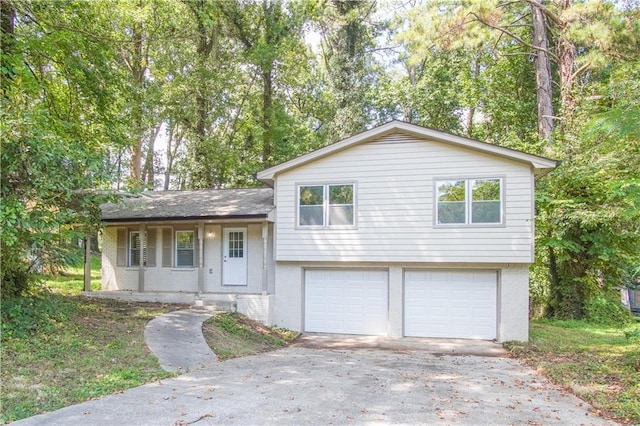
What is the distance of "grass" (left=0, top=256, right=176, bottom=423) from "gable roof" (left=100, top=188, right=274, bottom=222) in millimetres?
3998

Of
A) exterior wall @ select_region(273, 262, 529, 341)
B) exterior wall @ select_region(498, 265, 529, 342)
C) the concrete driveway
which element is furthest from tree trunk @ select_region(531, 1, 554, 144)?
the concrete driveway

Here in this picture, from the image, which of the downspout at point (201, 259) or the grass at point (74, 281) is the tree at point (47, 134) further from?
the grass at point (74, 281)

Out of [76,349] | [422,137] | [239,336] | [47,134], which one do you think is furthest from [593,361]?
[47,134]

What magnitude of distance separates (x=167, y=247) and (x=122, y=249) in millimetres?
A: 1731

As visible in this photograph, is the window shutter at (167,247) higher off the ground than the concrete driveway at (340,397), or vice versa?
the window shutter at (167,247)

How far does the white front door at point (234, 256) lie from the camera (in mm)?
14102

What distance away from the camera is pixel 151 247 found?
1501 cm

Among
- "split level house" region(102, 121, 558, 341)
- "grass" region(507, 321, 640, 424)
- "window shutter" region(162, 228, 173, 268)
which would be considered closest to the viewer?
"grass" region(507, 321, 640, 424)

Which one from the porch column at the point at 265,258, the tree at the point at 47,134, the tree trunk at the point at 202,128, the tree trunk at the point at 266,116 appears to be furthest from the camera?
the tree trunk at the point at 266,116

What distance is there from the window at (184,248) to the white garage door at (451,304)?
717 cm

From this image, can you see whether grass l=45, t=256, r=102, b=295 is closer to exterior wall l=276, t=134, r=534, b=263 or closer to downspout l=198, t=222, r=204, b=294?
downspout l=198, t=222, r=204, b=294

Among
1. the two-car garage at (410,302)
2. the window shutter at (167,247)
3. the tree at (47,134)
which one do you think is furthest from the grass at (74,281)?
the two-car garage at (410,302)

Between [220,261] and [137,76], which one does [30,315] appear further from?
[137,76]

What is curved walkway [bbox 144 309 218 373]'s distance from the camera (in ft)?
26.0
